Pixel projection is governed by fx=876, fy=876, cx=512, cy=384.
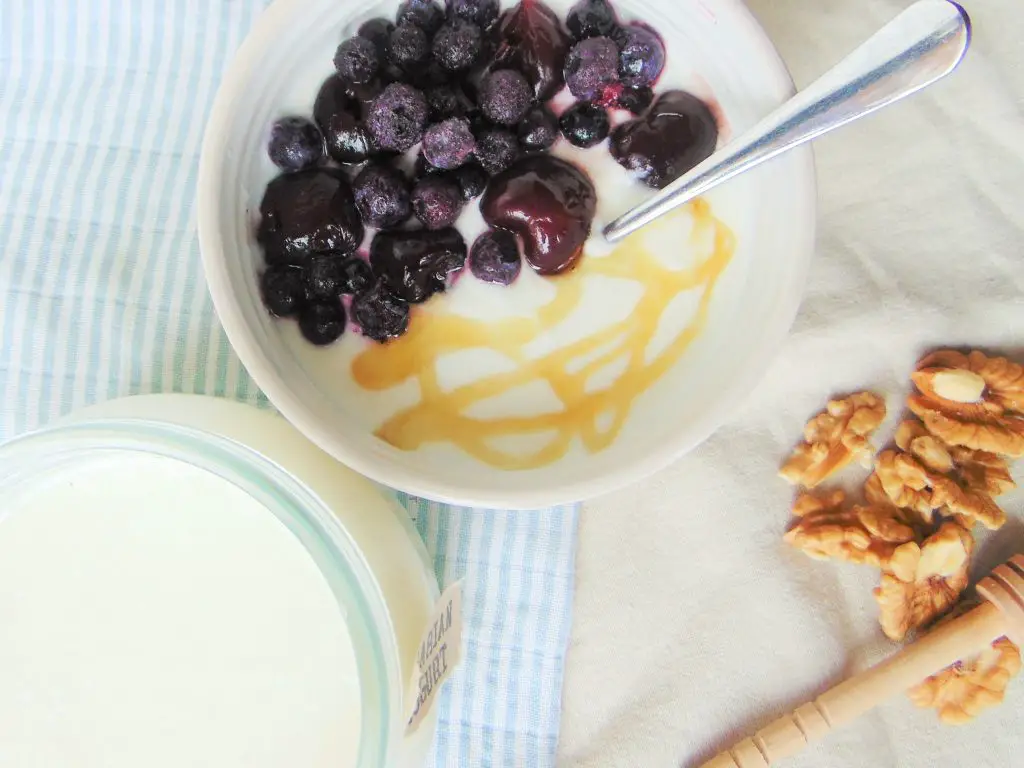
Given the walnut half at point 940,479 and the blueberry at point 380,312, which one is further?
the walnut half at point 940,479

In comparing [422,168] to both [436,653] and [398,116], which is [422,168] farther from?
[436,653]

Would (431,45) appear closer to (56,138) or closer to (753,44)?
(753,44)

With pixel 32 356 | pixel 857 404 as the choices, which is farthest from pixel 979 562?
pixel 32 356

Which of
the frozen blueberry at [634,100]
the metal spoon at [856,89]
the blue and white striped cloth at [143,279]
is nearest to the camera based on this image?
the metal spoon at [856,89]

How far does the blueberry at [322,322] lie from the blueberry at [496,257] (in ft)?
0.34

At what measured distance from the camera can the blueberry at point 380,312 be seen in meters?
0.62

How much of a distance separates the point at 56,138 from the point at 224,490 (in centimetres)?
43

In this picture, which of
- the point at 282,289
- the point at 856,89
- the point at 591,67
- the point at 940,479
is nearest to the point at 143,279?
the point at 282,289

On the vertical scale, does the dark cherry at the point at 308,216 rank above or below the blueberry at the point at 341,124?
below

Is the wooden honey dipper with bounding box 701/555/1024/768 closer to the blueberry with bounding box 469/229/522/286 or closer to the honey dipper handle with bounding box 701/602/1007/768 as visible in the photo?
the honey dipper handle with bounding box 701/602/1007/768

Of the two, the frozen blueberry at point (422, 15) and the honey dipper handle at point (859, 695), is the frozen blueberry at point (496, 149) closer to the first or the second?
the frozen blueberry at point (422, 15)

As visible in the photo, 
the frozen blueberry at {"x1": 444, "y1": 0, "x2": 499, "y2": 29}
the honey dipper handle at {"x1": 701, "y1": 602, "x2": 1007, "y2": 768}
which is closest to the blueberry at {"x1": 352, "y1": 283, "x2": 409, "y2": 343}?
the frozen blueberry at {"x1": 444, "y1": 0, "x2": 499, "y2": 29}

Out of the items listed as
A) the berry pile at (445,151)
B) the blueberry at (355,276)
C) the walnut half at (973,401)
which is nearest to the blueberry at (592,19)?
the berry pile at (445,151)

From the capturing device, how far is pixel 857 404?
831 mm
